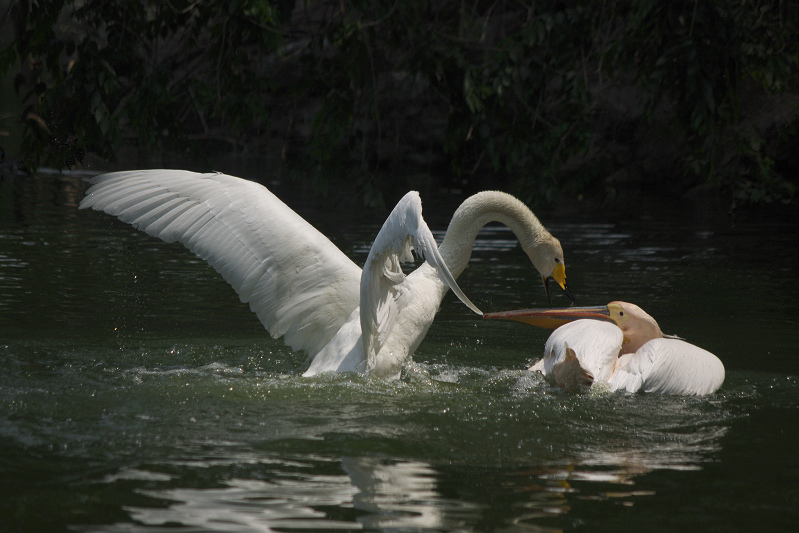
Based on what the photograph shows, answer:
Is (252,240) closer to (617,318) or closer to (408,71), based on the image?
(617,318)

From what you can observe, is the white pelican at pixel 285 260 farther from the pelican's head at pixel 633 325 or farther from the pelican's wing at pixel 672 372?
the pelican's wing at pixel 672 372

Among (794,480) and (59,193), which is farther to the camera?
(59,193)

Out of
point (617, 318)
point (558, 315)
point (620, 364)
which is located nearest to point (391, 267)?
point (620, 364)

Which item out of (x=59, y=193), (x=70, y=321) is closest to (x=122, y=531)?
(x=70, y=321)

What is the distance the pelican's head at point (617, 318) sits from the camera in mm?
5777

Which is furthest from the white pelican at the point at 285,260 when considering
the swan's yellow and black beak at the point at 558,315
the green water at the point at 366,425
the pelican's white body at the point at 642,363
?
the pelican's white body at the point at 642,363

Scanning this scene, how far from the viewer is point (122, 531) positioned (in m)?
3.00

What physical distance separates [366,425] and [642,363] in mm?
1770

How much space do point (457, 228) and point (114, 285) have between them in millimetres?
3610

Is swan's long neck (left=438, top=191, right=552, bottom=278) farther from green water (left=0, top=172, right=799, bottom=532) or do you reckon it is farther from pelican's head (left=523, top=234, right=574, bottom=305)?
green water (left=0, top=172, right=799, bottom=532)

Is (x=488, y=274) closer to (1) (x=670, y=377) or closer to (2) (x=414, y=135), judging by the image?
(1) (x=670, y=377)

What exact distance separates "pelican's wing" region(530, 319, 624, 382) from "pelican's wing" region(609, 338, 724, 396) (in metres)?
0.11

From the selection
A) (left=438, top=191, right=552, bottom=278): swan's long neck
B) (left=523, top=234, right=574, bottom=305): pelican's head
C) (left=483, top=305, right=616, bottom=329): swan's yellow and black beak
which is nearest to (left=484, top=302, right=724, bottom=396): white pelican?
(left=483, top=305, right=616, bottom=329): swan's yellow and black beak

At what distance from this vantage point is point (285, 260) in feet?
17.8
